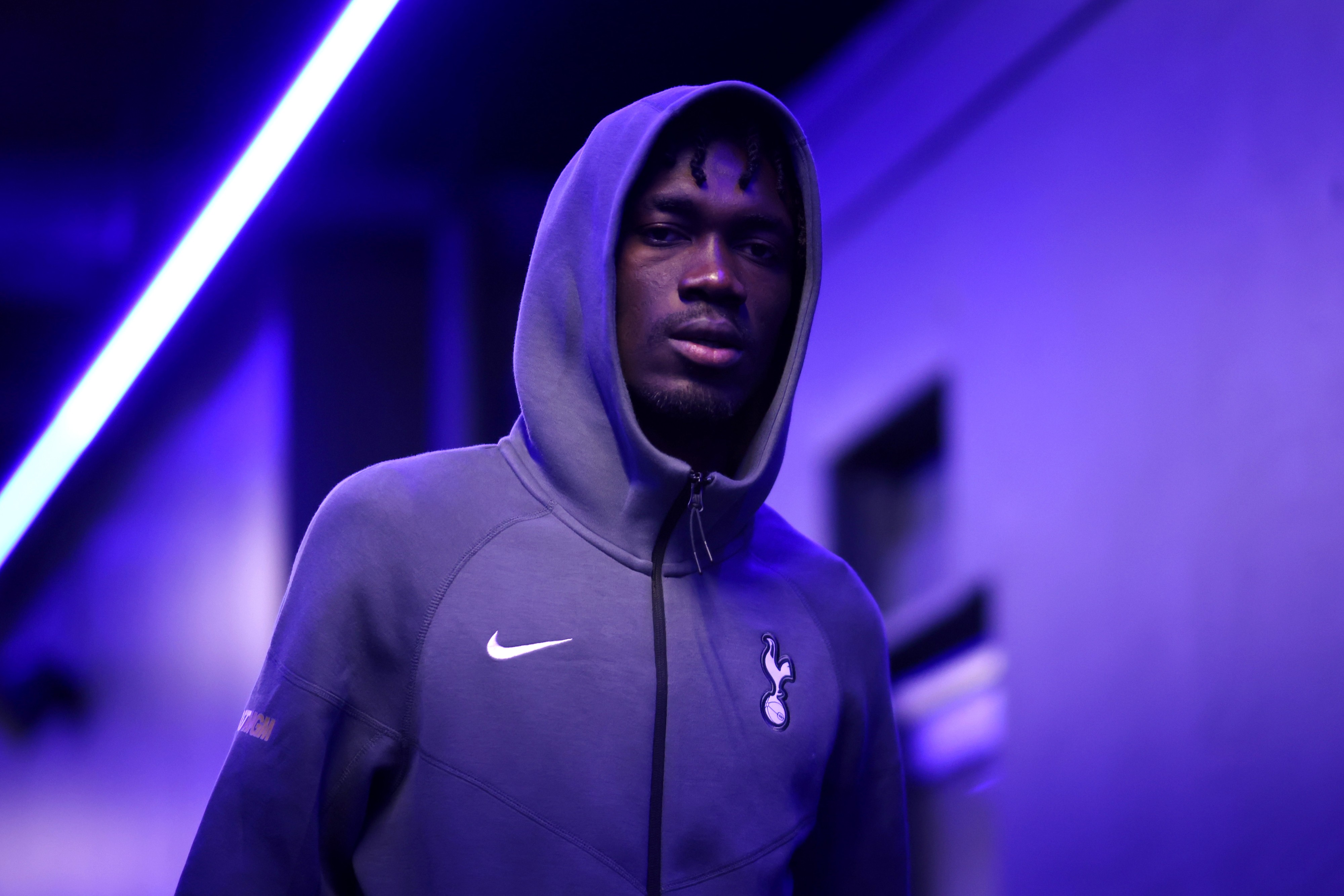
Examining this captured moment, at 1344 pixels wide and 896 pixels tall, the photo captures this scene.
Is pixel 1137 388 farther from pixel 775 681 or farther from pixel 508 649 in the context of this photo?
pixel 508 649

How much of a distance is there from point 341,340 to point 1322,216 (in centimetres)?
141

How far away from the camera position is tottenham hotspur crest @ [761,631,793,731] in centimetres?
100

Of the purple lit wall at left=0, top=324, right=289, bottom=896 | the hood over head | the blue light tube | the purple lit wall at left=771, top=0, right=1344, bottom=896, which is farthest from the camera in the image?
the purple lit wall at left=0, top=324, right=289, bottom=896

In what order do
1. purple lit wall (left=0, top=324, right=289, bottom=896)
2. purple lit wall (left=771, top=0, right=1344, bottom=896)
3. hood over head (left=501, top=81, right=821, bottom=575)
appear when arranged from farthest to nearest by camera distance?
1. purple lit wall (left=0, top=324, right=289, bottom=896)
2. purple lit wall (left=771, top=0, right=1344, bottom=896)
3. hood over head (left=501, top=81, right=821, bottom=575)

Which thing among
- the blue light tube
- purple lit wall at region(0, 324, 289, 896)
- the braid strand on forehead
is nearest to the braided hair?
the braid strand on forehead

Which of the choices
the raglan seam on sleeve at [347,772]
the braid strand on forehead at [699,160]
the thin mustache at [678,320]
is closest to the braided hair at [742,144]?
the braid strand on forehead at [699,160]

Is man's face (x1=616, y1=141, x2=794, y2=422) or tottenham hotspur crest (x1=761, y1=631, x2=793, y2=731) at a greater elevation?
man's face (x1=616, y1=141, x2=794, y2=422)

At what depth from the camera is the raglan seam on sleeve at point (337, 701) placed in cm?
88

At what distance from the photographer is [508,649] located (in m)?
0.93

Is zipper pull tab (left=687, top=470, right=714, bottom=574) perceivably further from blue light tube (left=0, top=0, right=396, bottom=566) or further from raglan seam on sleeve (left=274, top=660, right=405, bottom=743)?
blue light tube (left=0, top=0, right=396, bottom=566)

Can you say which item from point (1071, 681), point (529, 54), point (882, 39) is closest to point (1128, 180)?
point (882, 39)

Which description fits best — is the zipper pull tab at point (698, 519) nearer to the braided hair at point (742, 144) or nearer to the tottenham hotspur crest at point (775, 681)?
the tottenham hotspur crest at point (775, 681)

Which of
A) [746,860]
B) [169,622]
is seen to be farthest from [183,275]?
[746,860]

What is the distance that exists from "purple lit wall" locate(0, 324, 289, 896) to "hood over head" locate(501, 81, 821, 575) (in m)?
1.05
